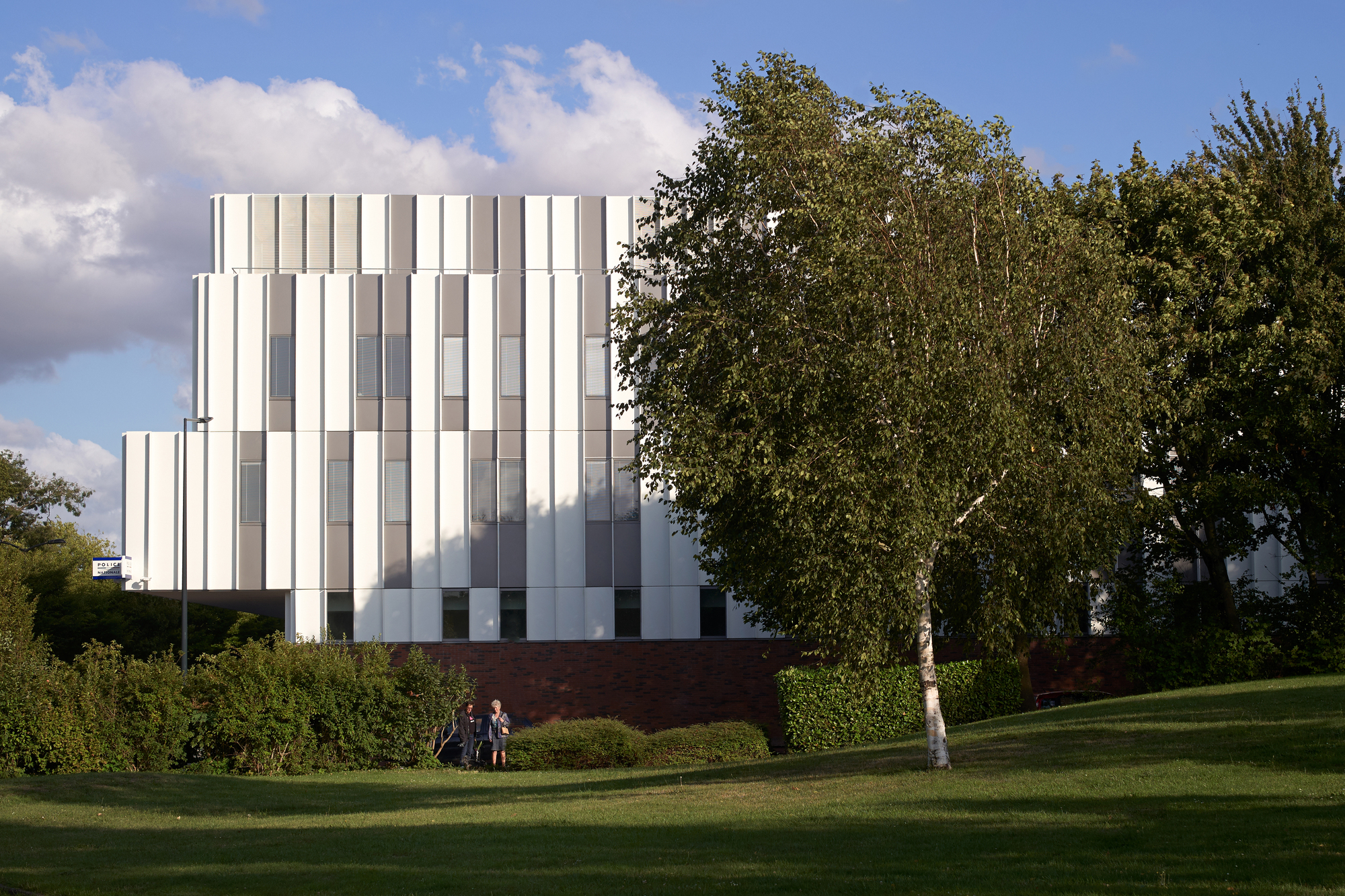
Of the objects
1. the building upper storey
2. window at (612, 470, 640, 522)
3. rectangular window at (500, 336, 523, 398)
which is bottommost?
window at (612, 470, 640, 522)

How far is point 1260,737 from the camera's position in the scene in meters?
15.2

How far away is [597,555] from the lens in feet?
115

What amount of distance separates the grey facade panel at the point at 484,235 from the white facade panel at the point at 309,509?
8056mm

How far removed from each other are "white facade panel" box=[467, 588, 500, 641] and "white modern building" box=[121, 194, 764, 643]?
0.06m

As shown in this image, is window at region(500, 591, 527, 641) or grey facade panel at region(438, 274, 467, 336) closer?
window at region(500, 591, 527, 641)

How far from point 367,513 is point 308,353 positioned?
208 inches

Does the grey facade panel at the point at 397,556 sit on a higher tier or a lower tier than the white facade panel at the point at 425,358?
lower

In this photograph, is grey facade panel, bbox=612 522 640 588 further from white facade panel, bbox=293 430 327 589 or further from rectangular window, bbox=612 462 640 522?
white facade panel, bbox=293 430 327 589

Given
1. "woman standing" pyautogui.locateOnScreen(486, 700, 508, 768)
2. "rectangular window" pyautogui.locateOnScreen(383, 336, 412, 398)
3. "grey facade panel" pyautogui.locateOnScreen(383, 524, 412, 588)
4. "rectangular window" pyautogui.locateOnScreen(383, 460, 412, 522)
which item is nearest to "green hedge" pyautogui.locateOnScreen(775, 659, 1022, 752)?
"woman standing" pyautogui.locateOnScreen(486, 700, 508, 768)

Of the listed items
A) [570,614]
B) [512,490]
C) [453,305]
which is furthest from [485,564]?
[453,305]

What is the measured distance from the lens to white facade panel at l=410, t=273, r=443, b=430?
115 feet

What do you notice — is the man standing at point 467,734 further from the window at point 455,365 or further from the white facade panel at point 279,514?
the window at point 455,365

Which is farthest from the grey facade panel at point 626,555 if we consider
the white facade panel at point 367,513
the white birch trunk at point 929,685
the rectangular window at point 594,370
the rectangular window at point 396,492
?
the white birch trunk at point 929,685

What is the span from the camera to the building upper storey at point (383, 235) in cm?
3797
